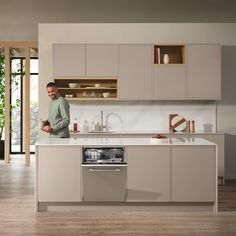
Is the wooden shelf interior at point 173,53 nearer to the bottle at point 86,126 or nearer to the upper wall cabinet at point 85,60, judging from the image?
the upper wall cabinet at point 85,60

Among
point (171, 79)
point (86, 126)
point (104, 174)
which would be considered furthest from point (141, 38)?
point (104, 174)

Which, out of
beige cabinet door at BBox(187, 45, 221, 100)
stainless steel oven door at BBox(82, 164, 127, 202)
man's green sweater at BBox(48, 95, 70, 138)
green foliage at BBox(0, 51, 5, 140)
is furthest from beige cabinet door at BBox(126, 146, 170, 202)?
green foliage at BBox(0, 51, 5, 140)

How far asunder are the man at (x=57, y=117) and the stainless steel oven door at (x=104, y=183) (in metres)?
1.06

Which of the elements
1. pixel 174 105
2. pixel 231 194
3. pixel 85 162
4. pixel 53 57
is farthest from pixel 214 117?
pixel 85 162

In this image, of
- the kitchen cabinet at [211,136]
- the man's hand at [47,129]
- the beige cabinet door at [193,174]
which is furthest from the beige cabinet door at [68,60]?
the beige cabinet door at [193,174]

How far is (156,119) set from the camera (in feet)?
30.2

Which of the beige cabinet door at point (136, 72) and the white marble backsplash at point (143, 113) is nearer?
the beige cabinet door at point (136, 72)

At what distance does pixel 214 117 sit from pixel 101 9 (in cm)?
308

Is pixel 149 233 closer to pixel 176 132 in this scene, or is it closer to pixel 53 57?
pixel 176 132

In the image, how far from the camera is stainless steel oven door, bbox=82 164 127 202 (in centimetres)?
610

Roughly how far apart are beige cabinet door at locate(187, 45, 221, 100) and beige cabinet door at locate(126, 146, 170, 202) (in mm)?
2827

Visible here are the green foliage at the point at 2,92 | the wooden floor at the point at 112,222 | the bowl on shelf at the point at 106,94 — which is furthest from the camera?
the green foliage at the point at 2,92

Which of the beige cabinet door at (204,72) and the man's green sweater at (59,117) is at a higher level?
the beige cabinet door at (204,72)

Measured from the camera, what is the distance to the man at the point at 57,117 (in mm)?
6965
